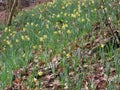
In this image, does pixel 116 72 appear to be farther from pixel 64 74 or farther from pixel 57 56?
pixel 57 56

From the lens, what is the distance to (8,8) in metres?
11.8

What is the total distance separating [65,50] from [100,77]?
140 cm

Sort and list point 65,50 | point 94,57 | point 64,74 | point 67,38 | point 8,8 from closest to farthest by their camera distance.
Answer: point 64,74
point 94,57
point 65,50
point 67,38
point 8,8

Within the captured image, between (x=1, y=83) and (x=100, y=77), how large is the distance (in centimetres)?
161

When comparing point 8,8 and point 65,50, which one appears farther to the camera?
point 8,8

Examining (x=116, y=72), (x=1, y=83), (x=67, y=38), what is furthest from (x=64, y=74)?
(x=67, y=38)

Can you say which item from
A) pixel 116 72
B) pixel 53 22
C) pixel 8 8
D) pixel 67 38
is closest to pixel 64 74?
pixel 116 72

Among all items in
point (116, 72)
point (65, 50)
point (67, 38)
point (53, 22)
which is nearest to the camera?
point (116, 72)

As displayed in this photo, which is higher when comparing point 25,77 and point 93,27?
point 93,27

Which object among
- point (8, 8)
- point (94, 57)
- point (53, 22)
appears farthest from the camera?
point (8, 8)

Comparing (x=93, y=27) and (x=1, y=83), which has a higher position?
(x=93, y=27)

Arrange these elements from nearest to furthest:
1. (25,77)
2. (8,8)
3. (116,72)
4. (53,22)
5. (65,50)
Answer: (116,72)
(25,77)
(65,50)
(53,22)
(8,8)

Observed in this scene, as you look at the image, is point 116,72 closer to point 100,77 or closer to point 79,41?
point 100,77

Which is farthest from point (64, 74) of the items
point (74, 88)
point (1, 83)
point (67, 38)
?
point (67, 38)
